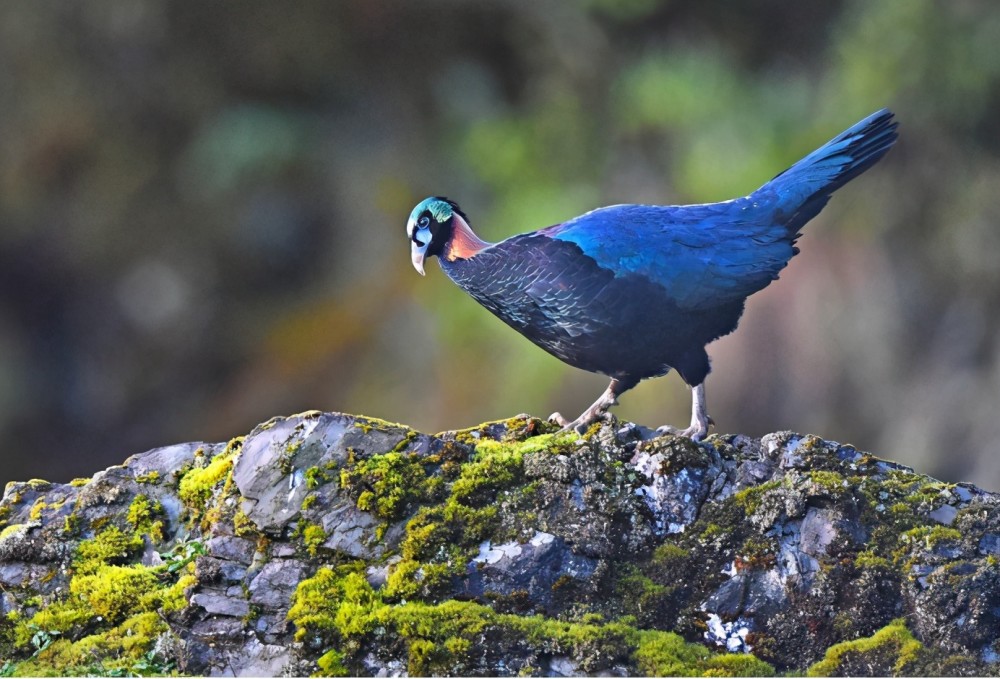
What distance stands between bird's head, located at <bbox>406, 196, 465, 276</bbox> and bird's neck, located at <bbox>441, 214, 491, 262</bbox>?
0.06 ft

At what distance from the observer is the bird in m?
6.81

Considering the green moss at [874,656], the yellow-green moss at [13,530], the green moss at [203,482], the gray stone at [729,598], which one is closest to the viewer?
the green moss at [874,656]

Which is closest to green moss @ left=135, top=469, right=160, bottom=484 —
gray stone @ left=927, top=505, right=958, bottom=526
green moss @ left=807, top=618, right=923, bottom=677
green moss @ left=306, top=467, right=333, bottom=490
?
green moss @ left=306, top=467, right=333, bottom=490

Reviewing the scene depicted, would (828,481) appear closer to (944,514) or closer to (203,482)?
(944,514)

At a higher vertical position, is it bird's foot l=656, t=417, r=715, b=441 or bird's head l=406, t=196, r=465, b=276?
bird's head l=406, t=196, r=465, b=276

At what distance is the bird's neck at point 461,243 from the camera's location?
7.12 meters

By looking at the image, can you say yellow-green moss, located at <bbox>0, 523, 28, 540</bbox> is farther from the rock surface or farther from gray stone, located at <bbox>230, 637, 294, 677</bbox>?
gray stone, located at <bbox>230, 637, 294, 677</bbox>

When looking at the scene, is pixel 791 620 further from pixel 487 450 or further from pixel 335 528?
pixel 335 528

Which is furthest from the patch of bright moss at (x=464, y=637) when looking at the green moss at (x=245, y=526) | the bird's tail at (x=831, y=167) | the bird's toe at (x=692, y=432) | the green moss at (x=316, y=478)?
the bird's tail at (x=831, y=167)

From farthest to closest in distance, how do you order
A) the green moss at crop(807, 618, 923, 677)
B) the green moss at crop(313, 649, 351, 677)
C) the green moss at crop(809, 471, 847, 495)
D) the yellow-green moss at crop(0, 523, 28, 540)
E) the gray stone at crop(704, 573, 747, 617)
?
the yellow-green moss at crop(0, 523, 28, 540) → the green moss at crop(809, 471, 847, 495) → the gray stone at crop(704, 573, 747, 617) → the green moss at crop(313, 649, 351, 677) → the green moss at crop(807, 618, 923, 677)

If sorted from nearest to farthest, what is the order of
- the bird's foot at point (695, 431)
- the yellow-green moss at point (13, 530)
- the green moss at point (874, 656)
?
the green moss at point (874, 656) → the yellow-green moss at point (13, 530) → the bird's foot at point (695, 431)

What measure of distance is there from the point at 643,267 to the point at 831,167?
1357mm

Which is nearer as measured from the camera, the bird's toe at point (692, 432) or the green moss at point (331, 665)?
the green moss at point (331, 665)

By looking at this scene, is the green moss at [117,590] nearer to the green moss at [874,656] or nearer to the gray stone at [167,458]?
the gray stone at [167,458]
